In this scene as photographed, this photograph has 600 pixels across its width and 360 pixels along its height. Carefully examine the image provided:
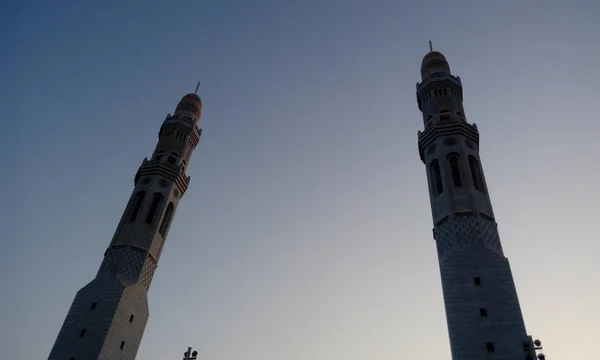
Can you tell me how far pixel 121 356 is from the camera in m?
36.9

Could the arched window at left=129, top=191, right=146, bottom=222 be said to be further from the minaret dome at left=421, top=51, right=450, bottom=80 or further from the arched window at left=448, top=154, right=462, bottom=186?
the minaret dome at left=421, top=51, right=450, bottom=80

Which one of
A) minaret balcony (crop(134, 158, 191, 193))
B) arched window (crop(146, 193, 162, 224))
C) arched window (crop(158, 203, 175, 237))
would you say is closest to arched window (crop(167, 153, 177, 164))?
minaret balcony (crop(134, 158, 191, 193))

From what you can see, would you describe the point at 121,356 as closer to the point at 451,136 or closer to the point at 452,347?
the point at 452,347

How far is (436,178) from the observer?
4141cm

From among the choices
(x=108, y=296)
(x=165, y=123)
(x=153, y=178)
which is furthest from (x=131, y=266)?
(x=165, y=123)

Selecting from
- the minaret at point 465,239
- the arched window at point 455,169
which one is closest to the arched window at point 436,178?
the minaret at point 465,239

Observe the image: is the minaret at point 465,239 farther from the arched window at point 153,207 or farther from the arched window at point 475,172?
the arched window at point 153,207

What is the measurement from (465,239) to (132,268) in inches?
1014

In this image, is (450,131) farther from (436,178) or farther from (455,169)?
(436,178)

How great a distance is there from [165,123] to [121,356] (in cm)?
2565

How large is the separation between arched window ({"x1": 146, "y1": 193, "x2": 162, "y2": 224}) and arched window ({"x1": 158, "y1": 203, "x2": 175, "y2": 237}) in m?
1.18

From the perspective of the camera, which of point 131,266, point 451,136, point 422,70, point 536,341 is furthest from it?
point 422,70

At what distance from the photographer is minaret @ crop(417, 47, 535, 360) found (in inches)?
1174

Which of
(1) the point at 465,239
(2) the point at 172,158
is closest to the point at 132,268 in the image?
(2) the point at 172,158
